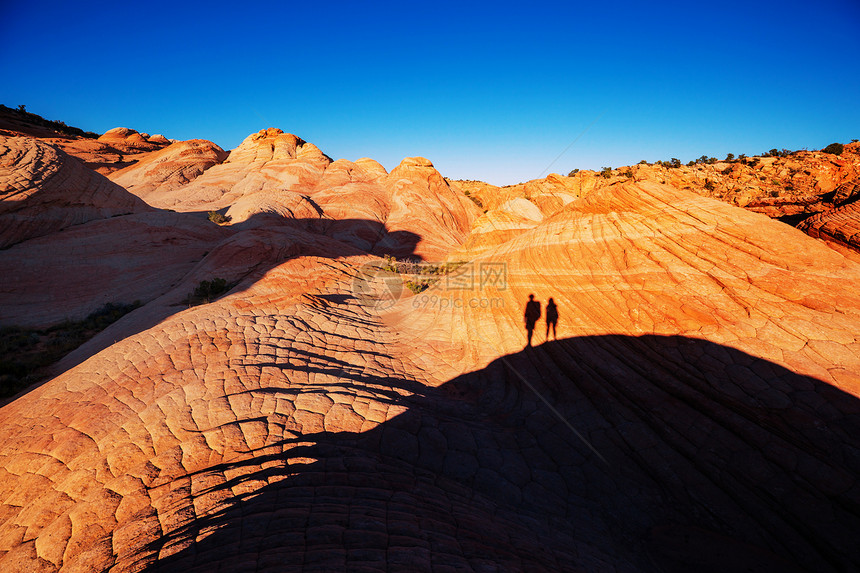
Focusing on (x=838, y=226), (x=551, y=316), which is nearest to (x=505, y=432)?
(x=551, y=316)

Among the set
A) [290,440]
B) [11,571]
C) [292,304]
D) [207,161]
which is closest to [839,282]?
[290,440]

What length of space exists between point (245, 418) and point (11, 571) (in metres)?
2.09

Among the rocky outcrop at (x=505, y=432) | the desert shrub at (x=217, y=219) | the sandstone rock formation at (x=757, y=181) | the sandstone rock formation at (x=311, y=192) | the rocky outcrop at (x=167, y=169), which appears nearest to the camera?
the rocky outcrop at (x=505, y=432)

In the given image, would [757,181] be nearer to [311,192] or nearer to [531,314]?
[531,314]

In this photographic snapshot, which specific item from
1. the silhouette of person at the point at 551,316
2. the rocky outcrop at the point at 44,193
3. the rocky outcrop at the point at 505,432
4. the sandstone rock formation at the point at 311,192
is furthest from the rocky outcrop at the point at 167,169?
the silhouette of person at the point at 551,316

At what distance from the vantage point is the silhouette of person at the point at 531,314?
309 inches

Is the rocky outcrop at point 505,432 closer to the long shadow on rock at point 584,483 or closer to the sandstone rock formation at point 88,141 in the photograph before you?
the long shadow on rock at point 584,483

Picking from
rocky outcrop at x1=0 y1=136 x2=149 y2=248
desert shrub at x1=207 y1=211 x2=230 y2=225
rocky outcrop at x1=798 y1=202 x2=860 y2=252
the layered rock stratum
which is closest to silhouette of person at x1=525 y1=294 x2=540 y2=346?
the layered rock stratum

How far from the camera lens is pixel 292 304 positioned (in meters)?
9.11

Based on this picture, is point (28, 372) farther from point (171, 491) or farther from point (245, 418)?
point (171, 491)

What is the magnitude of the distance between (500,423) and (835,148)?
25.3m

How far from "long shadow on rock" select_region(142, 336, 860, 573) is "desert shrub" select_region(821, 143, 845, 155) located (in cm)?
2132

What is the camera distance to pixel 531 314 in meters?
8.12

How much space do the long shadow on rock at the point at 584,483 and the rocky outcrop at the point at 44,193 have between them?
21.9 metres
